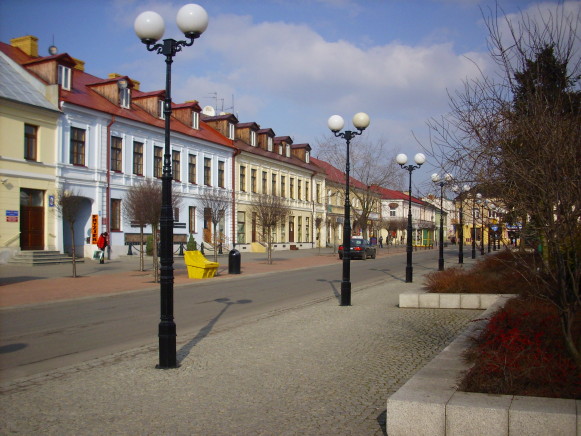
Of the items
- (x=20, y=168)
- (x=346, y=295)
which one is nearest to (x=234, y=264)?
(x=346, y=295)

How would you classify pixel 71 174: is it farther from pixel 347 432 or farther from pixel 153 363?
pixel 347 432

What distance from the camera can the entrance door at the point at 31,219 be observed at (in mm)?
28078

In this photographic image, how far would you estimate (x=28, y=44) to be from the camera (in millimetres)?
34812

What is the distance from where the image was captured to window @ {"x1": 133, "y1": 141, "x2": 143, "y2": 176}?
36.3m

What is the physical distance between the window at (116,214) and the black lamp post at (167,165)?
2747 centimetres

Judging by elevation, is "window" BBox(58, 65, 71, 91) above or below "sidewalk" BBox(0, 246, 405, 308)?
above

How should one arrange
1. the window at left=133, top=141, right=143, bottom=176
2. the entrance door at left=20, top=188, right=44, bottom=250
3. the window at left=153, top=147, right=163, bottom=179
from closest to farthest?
1. the entrance door at left=20, top=188, right=44, bottom=250
2. the window at left=133, top=141, right=143, bottom=176
3. the window at left=153, top=147, right=163, bottom=179

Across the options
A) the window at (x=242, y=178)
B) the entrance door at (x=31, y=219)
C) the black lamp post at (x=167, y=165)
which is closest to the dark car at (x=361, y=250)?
the window at (x=242, y=178)

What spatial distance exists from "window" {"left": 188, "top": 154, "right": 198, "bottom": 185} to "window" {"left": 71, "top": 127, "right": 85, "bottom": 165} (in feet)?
37.0

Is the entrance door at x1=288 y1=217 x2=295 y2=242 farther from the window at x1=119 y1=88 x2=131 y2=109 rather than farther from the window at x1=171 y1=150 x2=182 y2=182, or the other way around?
the window at x1=119 y1=88 x2=131 y2=109

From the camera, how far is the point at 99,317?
12.4 meters

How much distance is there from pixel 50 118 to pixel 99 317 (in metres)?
20.3

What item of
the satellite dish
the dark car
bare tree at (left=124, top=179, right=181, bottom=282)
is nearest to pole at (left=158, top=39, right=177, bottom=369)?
bare tree at (left=124, top=179, right=181, bottom=282)

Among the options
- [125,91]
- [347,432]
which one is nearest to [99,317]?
[347,432]
